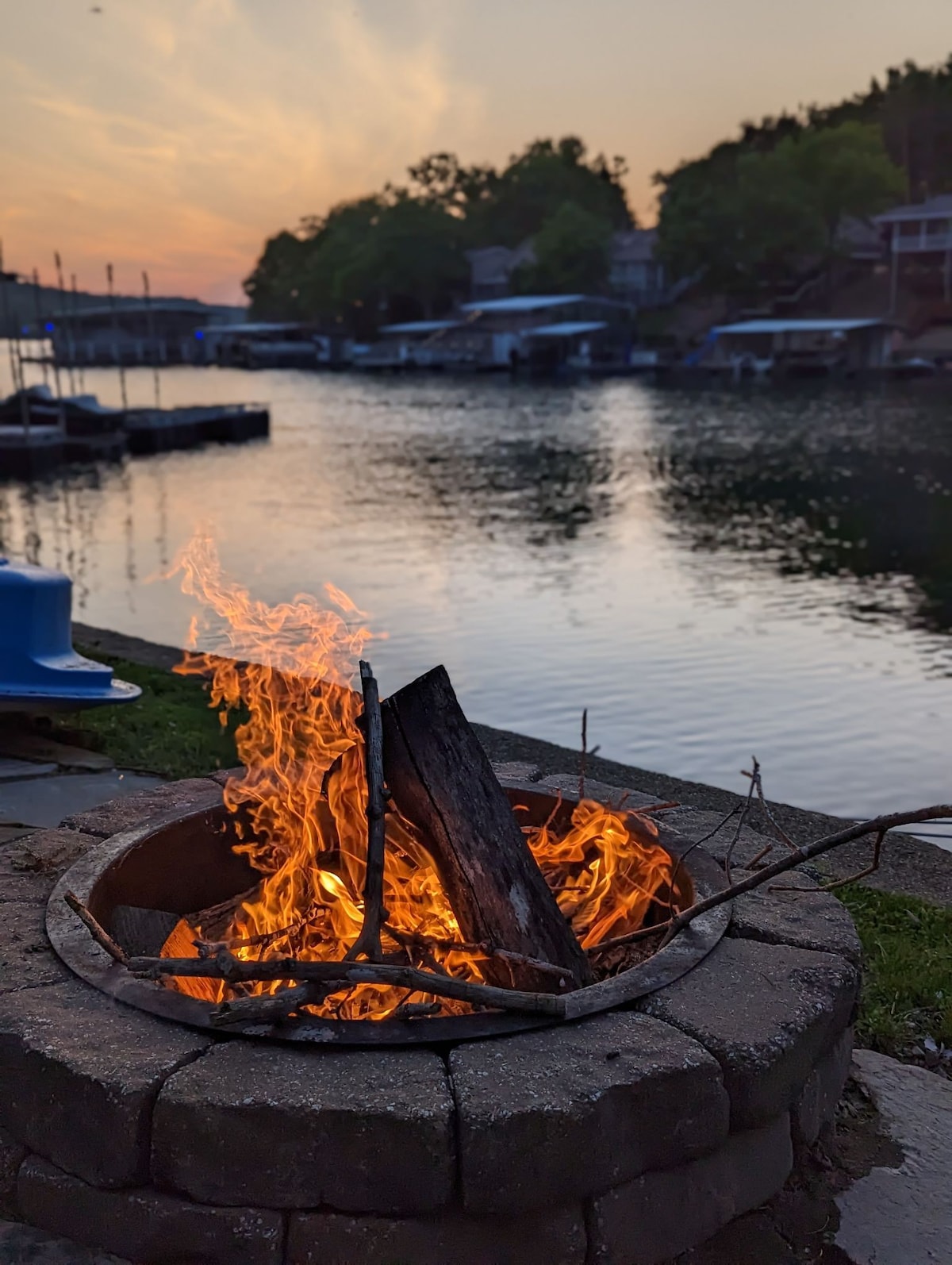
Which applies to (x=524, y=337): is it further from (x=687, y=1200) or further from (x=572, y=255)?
(x=687, y=1200)

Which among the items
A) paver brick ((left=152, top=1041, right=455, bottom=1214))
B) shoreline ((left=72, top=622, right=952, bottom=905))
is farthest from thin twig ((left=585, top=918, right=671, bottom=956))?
shoreline ((left=72, top=622, right=952, bottom=905))

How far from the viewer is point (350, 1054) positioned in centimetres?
262

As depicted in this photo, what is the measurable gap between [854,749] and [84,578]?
1114 cm

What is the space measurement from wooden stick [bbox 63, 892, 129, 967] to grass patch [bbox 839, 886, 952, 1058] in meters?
2.31

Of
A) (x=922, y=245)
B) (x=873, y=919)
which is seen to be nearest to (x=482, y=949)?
(x=873, y=919)

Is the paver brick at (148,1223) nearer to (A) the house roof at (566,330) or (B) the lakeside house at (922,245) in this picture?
(A) the house roof at (566,330)

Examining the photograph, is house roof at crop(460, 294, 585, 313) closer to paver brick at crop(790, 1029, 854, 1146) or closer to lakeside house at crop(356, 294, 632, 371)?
lakeside house at crop(356, 294, 632, 371)

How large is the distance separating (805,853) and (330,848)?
149cm

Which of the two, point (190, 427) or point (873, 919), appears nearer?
point (873, 919)

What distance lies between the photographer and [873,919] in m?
4.58

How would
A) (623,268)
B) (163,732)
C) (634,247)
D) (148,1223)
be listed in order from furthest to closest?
1. (623,268)
2. (634,247)
3. (163,732)
4. (148,1223)

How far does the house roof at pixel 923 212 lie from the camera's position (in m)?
62.4

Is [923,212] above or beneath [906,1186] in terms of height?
above

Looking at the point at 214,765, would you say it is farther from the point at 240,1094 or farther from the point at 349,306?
the point at 349,306
